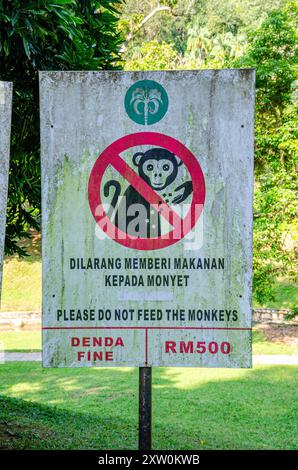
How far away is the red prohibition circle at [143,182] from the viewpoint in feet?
11.8

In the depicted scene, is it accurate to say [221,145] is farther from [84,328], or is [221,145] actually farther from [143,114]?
[84,328]

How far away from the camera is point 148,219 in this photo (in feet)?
11.8

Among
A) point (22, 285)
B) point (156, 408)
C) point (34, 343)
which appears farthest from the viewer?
point (22, 285)

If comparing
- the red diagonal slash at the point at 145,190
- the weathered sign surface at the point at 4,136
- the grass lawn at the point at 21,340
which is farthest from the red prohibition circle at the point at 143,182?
the grass lawn at the point at 21,340

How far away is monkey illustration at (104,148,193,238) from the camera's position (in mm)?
3590

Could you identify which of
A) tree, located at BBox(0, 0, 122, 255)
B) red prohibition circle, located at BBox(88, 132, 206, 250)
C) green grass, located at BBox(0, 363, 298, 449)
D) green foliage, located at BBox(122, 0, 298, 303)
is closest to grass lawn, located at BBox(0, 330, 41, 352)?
green grass, located at BBox(0, 363, 298, 449)

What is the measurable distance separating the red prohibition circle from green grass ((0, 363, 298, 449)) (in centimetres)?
338

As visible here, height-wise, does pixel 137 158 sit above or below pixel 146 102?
below

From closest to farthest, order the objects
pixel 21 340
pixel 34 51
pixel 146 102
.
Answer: pixel 146 102 < pixel 34 51 < pixel 21 340

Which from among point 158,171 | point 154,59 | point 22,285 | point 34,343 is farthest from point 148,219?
point 154,59

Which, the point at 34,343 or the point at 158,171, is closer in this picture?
the point at 158,171

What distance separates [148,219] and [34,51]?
239 cm

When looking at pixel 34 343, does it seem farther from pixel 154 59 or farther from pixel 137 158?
pixel 137 158

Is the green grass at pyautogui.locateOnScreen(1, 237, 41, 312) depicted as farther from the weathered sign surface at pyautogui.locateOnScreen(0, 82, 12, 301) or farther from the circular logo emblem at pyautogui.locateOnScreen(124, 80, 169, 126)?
the circular logo emblem at pyautogui.locateOnScreen(124, 80, 169, 126)
